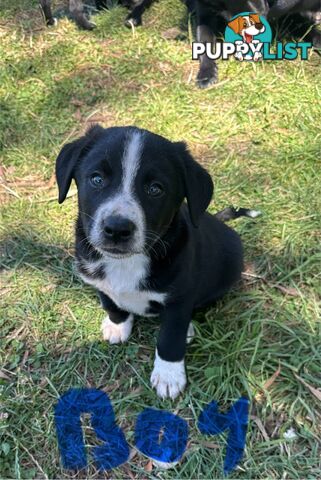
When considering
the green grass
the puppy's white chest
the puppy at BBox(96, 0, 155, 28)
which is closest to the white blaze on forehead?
the puppy's white chest

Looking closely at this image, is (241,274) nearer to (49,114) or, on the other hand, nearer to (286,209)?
(286,209)

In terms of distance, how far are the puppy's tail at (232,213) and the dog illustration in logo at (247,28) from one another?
200cm

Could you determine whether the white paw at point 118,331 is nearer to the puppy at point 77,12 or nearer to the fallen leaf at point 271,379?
the fallen leaf at point 271,379

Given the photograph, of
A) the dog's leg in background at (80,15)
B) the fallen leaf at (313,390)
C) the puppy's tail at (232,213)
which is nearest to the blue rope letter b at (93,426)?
the fallen leaf at (313,390)

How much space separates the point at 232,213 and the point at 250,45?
7.22 feet

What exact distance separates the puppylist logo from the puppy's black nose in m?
3.17

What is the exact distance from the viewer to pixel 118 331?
9.32 ft

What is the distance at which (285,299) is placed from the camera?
3.02 metres

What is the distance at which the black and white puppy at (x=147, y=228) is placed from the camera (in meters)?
2.06

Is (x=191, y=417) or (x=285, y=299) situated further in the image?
(x=285, y=299)

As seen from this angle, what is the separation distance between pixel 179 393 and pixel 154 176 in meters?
1.15

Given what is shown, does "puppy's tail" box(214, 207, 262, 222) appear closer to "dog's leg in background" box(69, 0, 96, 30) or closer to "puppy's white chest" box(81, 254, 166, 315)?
"puppy's white chest" box(81, 254, 166, 315)

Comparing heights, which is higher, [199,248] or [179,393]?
[199,248]

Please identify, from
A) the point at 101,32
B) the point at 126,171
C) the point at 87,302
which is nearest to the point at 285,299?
the point at 87,302
